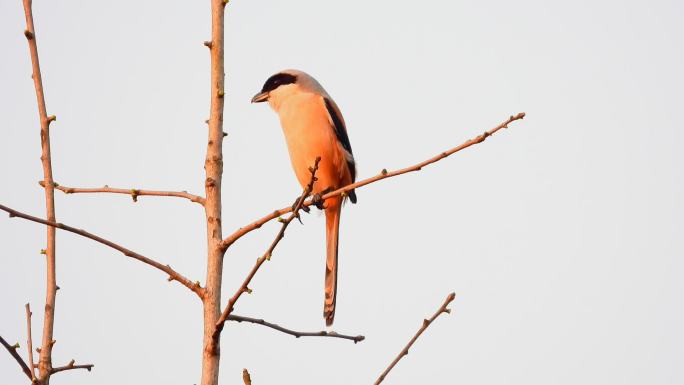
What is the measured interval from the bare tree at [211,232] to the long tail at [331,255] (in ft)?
6.58

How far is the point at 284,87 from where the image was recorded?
6098 mm

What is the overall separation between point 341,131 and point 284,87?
22.9 inches

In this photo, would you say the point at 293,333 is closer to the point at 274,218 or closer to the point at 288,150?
the point at 274,218

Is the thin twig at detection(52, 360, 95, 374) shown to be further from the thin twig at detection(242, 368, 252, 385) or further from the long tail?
the long tail

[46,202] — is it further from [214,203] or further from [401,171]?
[401,171]

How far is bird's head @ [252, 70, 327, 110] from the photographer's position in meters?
6.04

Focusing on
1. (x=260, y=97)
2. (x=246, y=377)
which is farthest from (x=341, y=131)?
(x=246, y=377)

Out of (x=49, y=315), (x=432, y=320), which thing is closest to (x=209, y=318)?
(x=49, y=315)

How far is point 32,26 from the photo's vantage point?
2.69 metres

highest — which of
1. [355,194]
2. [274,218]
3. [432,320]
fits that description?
[355,194]

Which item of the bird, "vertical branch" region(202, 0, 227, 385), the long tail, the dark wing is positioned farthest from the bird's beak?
"vertical branch" region(202, 0, 227, 385)

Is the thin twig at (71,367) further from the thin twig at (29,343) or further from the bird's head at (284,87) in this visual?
the bird's head at (284,87)

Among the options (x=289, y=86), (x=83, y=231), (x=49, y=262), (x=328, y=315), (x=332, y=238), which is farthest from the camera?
(x=289, y=86)

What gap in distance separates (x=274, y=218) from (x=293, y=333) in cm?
39
